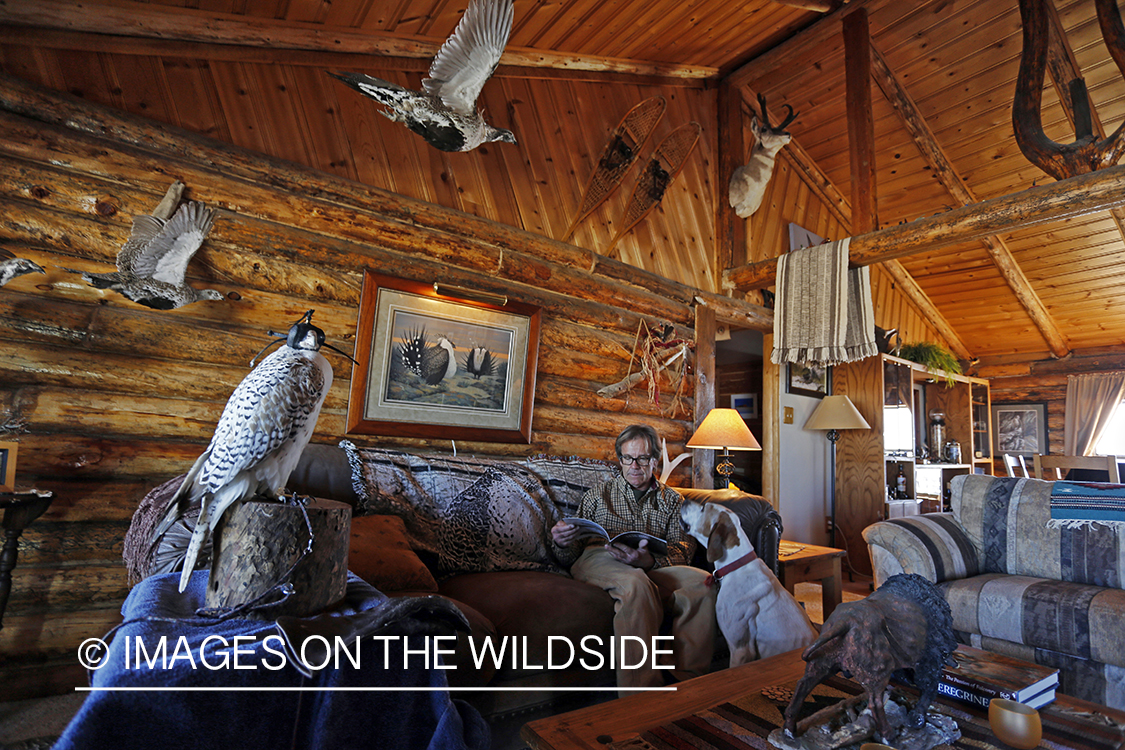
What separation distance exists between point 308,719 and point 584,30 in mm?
3925

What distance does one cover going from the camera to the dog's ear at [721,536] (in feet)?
6.55

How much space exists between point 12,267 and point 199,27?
127 cm

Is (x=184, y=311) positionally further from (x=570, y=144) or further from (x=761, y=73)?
(x=761, y=73)

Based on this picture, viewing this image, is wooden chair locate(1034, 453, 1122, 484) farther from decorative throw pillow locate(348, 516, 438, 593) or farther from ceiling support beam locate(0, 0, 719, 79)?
ceiling support beam locate(0, 0, 719, 79)

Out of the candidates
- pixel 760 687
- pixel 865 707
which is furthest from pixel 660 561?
pixel 865 707

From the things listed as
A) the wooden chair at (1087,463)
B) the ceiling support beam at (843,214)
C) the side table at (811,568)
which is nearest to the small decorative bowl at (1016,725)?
the side table at (811,568)

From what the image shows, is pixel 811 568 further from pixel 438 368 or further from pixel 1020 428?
pixel 1020 428

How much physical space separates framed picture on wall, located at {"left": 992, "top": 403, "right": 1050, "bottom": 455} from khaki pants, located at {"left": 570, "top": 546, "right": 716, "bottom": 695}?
7370 millimetres

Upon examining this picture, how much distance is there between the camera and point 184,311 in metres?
2.35

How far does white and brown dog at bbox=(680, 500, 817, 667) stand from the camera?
1.87 metres

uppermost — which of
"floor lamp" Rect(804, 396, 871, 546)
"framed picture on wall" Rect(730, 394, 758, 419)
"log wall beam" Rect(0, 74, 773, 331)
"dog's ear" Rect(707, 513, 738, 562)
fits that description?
"log wall beam" Rect(0, 74, 773, 331)

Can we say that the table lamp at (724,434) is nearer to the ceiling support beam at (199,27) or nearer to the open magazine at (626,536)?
the open magazine at (626,536)

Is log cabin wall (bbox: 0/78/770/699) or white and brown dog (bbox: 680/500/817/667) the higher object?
log cabin wall (bbox: 0/78/770/699)

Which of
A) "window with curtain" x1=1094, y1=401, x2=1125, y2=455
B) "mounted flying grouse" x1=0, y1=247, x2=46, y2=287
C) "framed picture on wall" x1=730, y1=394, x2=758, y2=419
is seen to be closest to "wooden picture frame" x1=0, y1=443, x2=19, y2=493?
"mounted flying grouse" x1=0, y1=247, x2=46, y2=287
